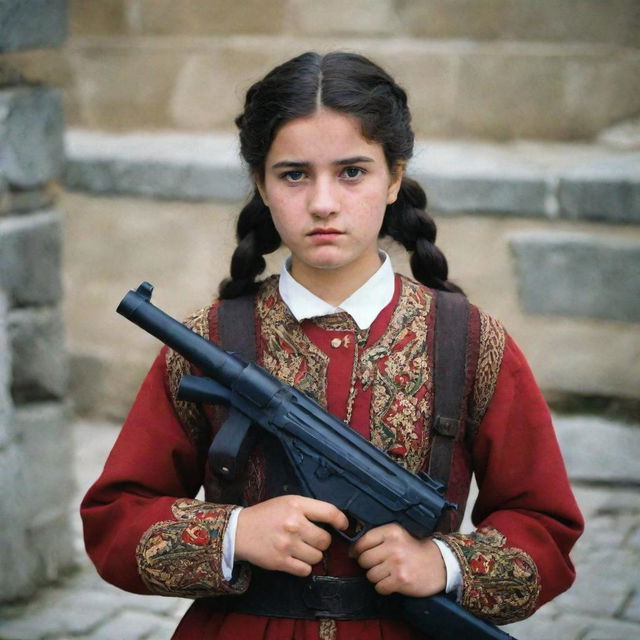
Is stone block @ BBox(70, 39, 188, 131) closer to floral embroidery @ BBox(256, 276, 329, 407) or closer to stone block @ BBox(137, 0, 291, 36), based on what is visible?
stone block @ BBox(137, 0, 291, 36)

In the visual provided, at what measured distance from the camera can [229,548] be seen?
2006 mm

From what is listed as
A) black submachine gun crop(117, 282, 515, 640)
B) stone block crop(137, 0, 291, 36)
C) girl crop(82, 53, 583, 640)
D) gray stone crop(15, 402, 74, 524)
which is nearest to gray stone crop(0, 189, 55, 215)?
gray stone crop(15, 402, 74, 524)

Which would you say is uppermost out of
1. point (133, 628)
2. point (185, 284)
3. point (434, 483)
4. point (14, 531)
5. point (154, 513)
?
point (434, 483)

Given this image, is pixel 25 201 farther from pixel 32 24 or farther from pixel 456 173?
pixel 456 173

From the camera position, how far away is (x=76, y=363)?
5465 millimetres

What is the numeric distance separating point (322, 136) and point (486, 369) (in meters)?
0.52

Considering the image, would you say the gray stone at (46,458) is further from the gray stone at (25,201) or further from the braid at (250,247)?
the braid at (250,247)

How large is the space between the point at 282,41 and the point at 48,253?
74.1 inches

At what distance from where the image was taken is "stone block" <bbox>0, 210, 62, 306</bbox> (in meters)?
3.42

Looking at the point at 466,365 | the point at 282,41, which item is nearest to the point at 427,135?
the point at 282,41

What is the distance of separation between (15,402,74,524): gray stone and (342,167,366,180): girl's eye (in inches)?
76.8

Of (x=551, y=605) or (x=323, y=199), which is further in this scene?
(x=551, y=605)

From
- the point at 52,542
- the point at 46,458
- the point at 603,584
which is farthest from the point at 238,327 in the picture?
the point at 603,584

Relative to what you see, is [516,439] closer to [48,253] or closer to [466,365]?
[466,365]
